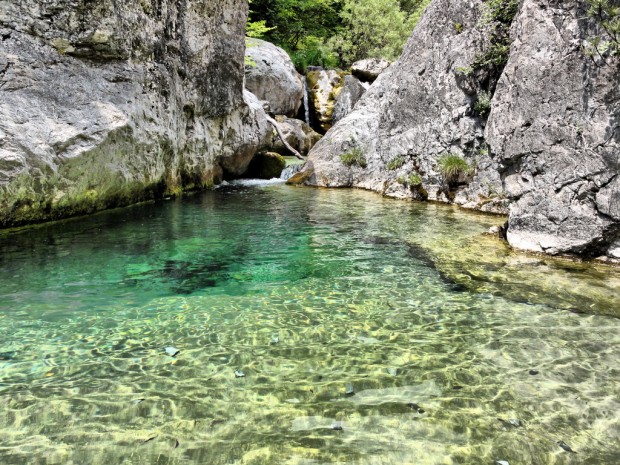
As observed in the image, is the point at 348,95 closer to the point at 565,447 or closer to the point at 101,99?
the point at 101,99

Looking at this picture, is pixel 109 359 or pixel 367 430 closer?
pixel 367 430

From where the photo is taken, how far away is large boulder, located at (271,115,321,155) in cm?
2380

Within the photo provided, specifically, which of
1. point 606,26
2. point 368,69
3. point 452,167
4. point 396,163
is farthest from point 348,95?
point 606,26

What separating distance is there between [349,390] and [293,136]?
22.1 meters

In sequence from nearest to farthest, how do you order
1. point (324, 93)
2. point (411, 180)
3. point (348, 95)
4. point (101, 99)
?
1. point (101, 99)
2. point (411, 180)
3. point (348, 95)
4. point (324, 93)

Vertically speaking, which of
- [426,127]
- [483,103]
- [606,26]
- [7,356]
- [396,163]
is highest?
[606,26]

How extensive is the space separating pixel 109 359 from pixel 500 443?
3.18m

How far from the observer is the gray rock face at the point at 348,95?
25.9 metres

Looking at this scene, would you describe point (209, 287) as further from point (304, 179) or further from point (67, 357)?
point (304, 179)

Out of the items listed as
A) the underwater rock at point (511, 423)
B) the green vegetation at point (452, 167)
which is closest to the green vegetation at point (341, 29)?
the green vegetation at point (452, 167)

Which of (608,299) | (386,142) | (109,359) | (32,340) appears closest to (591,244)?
(608,299)

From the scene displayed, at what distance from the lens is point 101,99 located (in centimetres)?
969

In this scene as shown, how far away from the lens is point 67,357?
3.85 metres

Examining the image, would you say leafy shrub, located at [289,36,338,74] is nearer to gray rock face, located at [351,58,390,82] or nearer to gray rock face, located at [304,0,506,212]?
gray rock face, located at [351,58,390,82]
